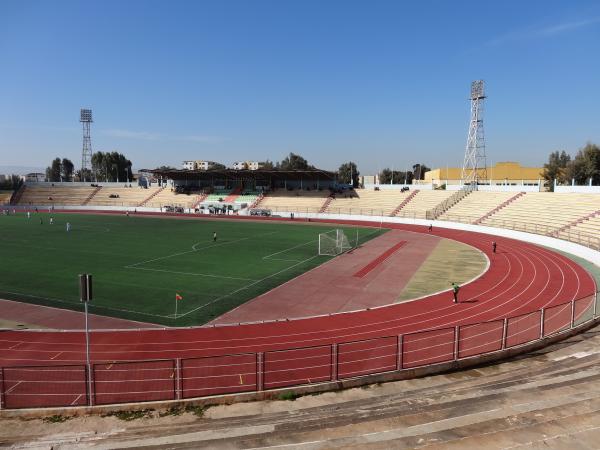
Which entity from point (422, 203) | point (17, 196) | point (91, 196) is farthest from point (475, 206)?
point (17, 196)

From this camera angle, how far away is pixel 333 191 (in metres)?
84.1

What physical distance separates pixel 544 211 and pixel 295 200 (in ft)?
143

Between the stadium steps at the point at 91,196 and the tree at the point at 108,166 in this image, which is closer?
the stadium steps at the point at 91,196

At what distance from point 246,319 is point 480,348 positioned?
31.1 feet

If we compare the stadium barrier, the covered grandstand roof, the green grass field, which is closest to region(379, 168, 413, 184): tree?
the covered grandstand roof

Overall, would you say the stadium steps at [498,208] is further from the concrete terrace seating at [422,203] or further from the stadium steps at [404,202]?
the stadium steps at [404,202]

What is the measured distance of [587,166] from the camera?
72.4 meters

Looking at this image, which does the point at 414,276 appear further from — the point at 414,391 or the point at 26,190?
the point at 26,190

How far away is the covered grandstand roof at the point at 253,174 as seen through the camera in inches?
3140

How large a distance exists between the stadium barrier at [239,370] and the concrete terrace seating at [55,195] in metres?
90.6

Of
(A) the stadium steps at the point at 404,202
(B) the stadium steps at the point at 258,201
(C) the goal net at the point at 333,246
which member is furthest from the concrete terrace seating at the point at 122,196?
(C) the goal net at the point at 333,246

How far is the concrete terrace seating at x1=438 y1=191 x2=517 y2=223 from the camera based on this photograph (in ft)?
190

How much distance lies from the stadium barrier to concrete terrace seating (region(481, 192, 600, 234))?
3350cm

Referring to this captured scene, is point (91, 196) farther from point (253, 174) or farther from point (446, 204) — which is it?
point (446, 204)
